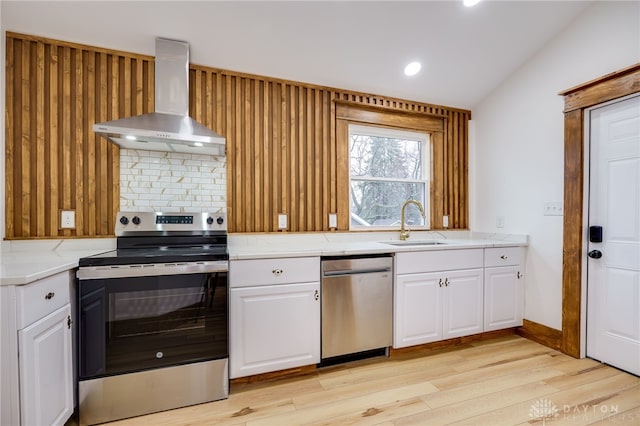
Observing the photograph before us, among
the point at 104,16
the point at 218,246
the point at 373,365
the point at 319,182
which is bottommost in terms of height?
the point at 373,365

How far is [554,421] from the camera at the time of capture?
1.59 metres

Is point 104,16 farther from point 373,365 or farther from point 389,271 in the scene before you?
point 373,365

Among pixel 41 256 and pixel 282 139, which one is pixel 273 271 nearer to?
pixel 282 139

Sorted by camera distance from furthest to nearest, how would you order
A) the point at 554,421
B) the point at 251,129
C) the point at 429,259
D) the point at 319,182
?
1. the point at 319,182
2. the point at 251,129
3. the point at 429,259
4. the point at 554,421

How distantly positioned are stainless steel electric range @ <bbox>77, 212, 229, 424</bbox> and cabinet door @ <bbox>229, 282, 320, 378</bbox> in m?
0.10

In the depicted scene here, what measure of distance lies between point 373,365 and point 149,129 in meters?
2.35

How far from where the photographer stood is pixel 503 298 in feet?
8.63

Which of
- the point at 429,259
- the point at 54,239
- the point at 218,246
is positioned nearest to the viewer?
the point at 54,239

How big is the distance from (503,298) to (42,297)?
10.9 feet

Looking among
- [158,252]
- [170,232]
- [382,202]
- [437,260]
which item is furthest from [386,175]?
[158,252]

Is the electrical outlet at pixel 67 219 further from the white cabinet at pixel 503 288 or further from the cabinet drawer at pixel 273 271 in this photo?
the white cabinet at pixel 503 288

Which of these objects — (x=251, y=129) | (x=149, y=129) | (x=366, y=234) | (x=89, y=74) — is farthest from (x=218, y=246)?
(x=89, y=74)

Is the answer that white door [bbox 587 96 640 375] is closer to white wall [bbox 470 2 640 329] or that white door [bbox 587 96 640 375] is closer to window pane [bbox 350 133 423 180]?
white wall [bbox 470 2 640 329]

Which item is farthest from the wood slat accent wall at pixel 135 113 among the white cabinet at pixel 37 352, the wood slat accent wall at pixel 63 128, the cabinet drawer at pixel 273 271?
the white cabinet at pixel 37 352
